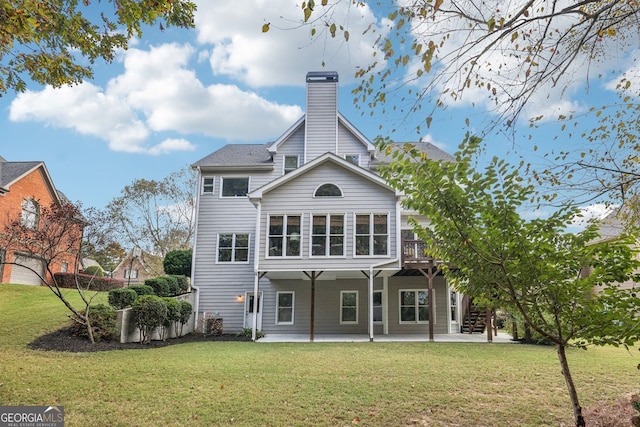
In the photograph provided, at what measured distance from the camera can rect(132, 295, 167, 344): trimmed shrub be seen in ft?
42.8

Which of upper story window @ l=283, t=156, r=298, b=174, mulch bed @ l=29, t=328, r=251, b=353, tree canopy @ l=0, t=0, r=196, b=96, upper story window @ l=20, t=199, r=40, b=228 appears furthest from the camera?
upper story window @ l=20, t=199, r=40, b=228

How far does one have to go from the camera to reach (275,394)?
6.73 meters

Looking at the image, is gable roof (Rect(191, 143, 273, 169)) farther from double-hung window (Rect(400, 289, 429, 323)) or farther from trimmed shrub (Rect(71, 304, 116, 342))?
double-hung window (Rect(400, 289, 429, 323))

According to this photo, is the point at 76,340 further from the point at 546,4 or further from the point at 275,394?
the point at 546,4

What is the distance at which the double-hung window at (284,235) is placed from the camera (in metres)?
15.9

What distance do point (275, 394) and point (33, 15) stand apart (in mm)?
7364

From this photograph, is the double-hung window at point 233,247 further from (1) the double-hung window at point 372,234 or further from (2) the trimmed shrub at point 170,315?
(1) the double-hung window at point 372,234

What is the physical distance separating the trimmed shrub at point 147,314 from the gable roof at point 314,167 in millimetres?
5170

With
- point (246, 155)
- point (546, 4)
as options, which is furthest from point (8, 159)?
point (546, 4)

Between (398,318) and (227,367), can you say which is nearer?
(227,367)

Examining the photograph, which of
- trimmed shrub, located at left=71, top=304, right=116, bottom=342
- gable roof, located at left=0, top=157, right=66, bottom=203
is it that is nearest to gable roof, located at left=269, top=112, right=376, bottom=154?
trimmed shrub, located at left=71, top=304, right=116, bottom=342

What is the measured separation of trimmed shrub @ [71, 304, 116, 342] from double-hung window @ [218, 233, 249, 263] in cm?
610

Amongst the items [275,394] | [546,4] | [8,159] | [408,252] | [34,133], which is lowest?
[275,394]

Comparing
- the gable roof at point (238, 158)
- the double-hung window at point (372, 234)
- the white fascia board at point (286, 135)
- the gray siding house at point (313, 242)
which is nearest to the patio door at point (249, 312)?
the gray siding house at point (313, 242)
